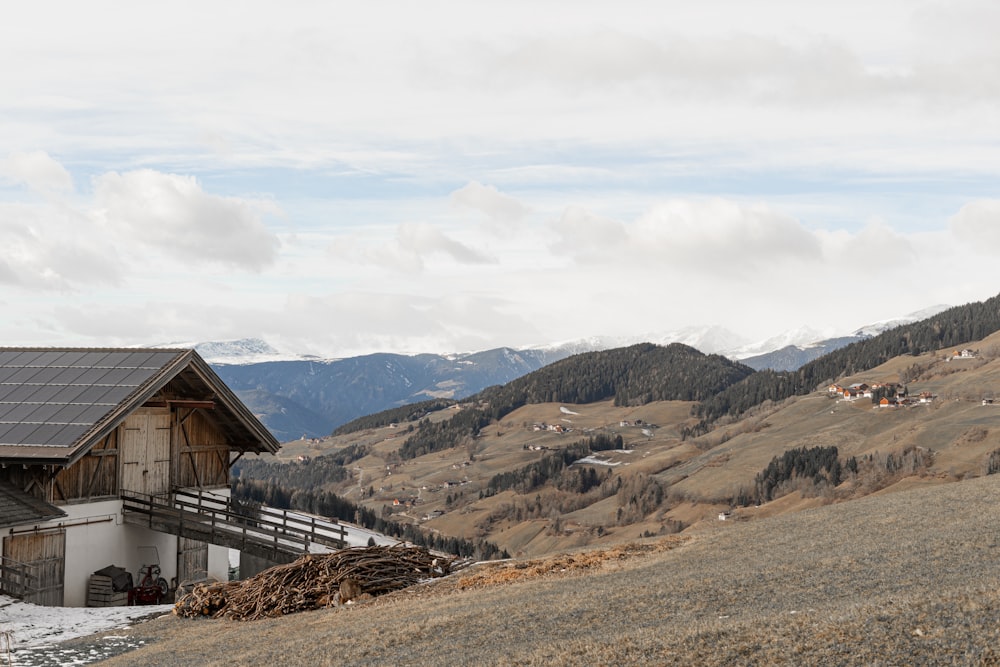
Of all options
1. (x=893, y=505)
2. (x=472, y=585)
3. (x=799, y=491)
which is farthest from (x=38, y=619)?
(x=799, y=491)

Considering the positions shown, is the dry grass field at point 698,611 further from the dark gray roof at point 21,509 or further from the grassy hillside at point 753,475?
the grassy hillside at point 753,475

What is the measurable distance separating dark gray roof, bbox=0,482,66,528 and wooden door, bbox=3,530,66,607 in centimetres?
81

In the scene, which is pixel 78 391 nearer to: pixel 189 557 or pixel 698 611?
pixel 189 557

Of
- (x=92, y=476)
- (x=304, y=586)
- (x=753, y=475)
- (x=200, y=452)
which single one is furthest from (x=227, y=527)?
(x=753, y=475)

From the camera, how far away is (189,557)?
124ft

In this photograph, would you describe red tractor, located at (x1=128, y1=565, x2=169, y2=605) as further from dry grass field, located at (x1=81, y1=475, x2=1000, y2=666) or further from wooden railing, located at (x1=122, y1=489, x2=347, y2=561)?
dry grass field, located at (x1=81, y1=475, x2=1000, y2=666)

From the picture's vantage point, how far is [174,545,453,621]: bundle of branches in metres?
24.2

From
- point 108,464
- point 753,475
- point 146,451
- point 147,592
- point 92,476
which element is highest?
point 146,451

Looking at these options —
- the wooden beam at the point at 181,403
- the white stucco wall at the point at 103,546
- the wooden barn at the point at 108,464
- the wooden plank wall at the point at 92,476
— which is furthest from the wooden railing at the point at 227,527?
the wooden beam at the point at 181,403

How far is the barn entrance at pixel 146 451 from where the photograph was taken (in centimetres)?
3572

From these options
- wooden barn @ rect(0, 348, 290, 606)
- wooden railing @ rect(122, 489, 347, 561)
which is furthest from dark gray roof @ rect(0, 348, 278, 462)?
wooden railing @ rect(122, 489, 347, 561)

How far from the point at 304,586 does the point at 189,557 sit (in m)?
15.0

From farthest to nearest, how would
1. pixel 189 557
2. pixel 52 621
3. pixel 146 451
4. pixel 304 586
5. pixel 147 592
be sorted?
pixel 189 557, pixel 146 451, pixel 147 592, pixel 52 621, pixel 304 586

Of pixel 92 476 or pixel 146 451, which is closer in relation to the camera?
pixel 92 476
